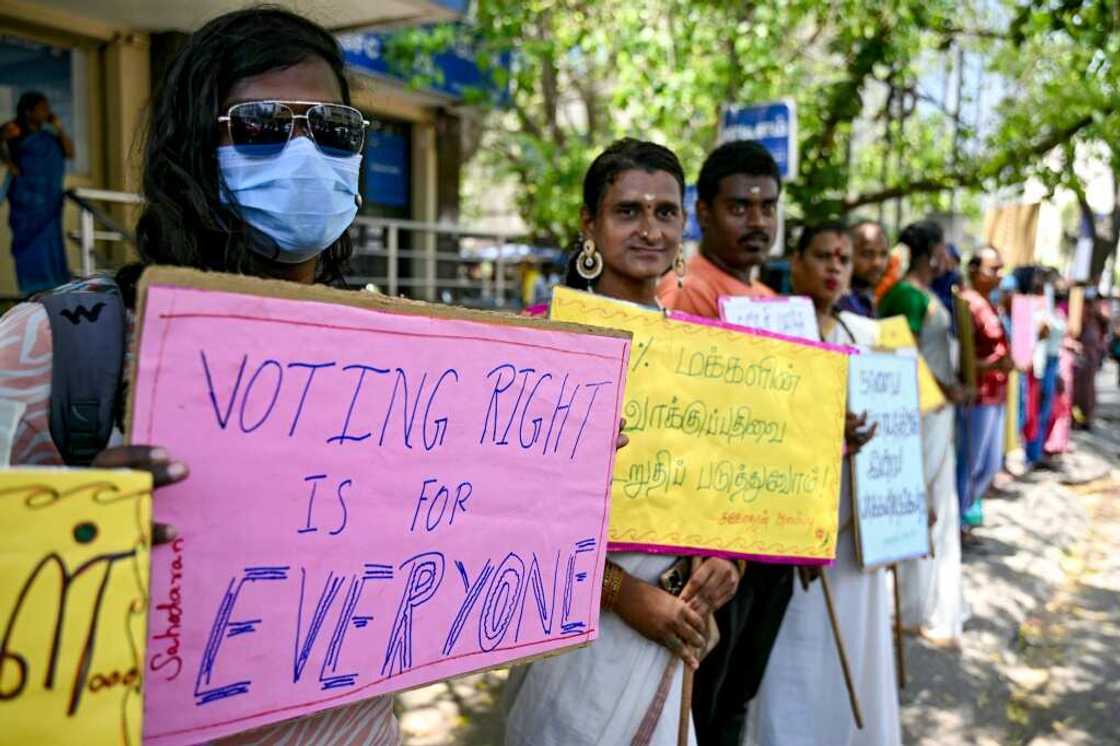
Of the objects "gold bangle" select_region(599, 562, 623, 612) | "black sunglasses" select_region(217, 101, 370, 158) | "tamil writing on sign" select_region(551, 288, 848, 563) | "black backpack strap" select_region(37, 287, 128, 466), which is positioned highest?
"black sunglasses" select_region(217, 101, 370, 158)

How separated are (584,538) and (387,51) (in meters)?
7.20

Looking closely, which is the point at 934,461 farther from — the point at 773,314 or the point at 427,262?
the point at 427,262

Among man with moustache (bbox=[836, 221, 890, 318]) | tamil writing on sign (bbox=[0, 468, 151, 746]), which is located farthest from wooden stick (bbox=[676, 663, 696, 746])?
man with moustache (bbox=[836, 221, 890, 318])

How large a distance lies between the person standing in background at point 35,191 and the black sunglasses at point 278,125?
5.39 m

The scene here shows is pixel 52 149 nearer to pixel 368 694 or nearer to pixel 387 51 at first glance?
pixel 387 51

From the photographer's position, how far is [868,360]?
2984mm

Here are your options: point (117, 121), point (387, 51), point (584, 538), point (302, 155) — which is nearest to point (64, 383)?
point (302, 155)

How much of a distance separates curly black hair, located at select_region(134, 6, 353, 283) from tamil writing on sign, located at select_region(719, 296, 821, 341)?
1572mm

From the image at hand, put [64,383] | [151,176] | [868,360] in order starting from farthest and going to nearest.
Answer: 1. [868,360]
2. [151,176]
3. [64,383]

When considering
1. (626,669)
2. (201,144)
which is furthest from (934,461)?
(201,144)

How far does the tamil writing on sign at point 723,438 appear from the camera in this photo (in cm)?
204

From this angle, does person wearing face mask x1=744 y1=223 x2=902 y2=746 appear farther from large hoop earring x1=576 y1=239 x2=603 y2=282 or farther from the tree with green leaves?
the tree with green leaves

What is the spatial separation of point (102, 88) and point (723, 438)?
648cm

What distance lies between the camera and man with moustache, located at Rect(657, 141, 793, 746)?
2656 millimetres
